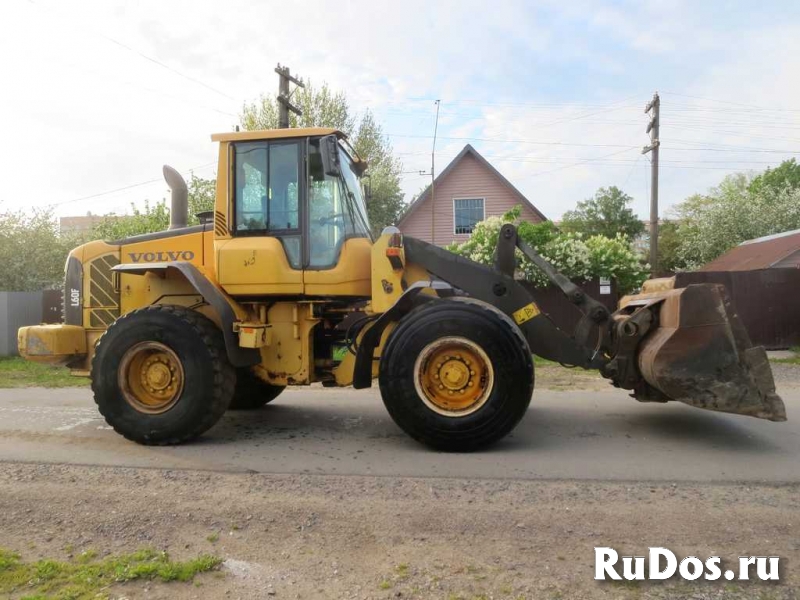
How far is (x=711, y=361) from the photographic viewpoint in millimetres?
5141

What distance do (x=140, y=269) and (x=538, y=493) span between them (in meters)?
4.31

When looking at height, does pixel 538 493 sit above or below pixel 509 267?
below

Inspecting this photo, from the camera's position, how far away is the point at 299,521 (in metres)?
3.80

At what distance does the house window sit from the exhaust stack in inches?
752

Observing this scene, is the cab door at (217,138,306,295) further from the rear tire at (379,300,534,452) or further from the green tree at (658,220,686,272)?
the green tree at (658,220,686,272)

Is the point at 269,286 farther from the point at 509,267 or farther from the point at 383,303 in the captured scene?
the point at 509,267

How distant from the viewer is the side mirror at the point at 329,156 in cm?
581

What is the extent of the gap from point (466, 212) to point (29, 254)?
16.0 m

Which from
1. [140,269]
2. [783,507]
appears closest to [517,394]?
[783,507]

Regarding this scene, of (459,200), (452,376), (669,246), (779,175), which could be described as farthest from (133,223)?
(779,175)

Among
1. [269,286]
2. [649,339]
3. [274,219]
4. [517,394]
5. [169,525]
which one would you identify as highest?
[274,219]

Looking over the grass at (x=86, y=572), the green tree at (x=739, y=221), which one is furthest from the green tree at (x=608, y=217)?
the grass at (x=86, y=572)

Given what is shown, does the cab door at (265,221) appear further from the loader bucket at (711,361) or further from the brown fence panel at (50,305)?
the brown fence panel at (50,305)

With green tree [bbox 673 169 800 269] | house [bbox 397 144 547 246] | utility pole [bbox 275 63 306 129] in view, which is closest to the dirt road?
utility pole [bbox 275 63 306 129]
